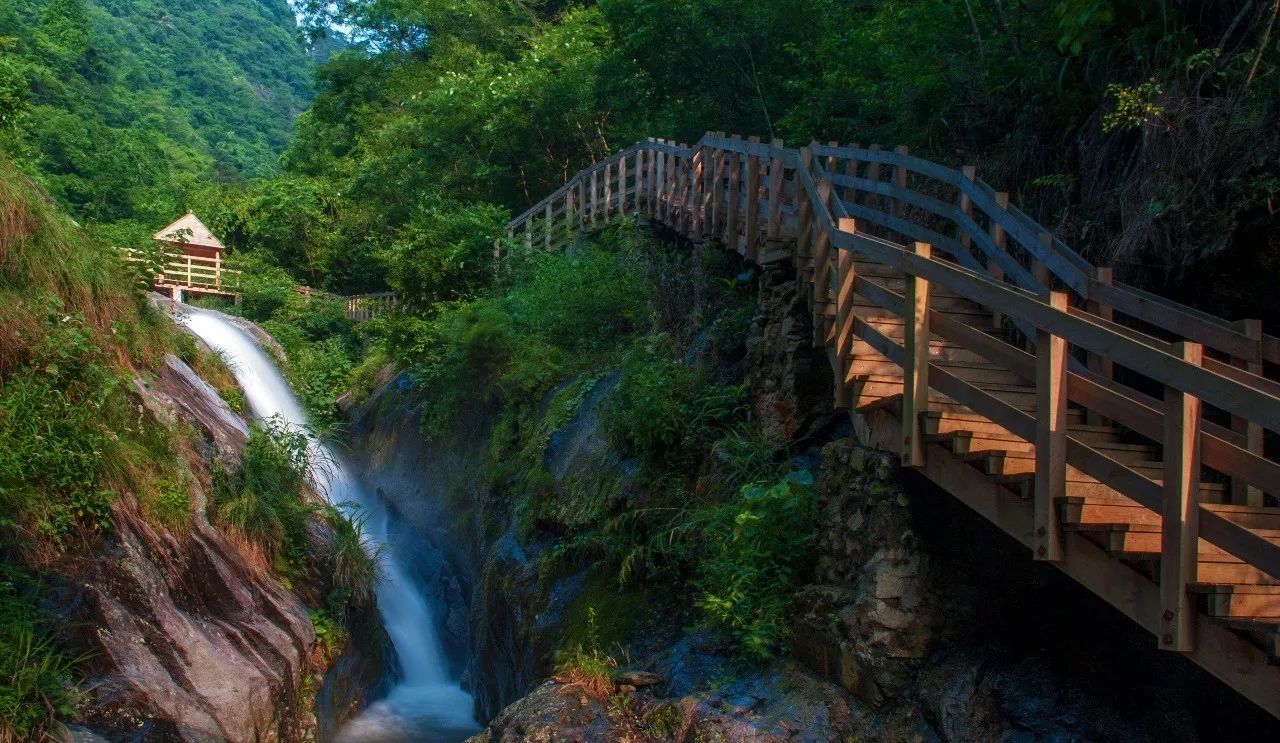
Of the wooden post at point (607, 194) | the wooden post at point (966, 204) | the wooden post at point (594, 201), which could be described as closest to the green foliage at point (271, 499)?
the wooden post at point (966, 204)

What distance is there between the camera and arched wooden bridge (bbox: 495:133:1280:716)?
5.34 meters

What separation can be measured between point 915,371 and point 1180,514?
7.36 feet

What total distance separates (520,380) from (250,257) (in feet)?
77.0

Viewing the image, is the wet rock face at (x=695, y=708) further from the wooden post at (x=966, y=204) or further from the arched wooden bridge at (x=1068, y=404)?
the wooden post at (x=966, y=204)

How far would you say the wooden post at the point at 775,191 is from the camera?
1150 centimetres

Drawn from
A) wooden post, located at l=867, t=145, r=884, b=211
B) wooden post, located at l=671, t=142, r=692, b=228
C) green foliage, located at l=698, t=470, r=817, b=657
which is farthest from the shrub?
wooden post, located at l=671, t=142, r=692, b=228

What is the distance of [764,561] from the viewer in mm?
8906

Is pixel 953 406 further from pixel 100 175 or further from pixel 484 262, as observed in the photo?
pixel 100 175

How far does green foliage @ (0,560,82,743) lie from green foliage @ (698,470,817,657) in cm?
493

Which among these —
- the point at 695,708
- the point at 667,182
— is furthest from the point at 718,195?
the point at 695,708

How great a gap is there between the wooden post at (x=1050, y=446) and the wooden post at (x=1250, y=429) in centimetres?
122

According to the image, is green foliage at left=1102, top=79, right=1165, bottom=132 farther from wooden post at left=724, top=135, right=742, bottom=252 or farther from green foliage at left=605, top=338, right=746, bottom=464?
wooden post at left=724, top=135, right=742, bottom=252

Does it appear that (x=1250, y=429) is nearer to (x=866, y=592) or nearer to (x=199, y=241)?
(x=866, y=592)

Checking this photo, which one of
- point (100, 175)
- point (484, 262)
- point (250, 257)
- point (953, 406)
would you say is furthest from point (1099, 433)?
point (100, 175)
